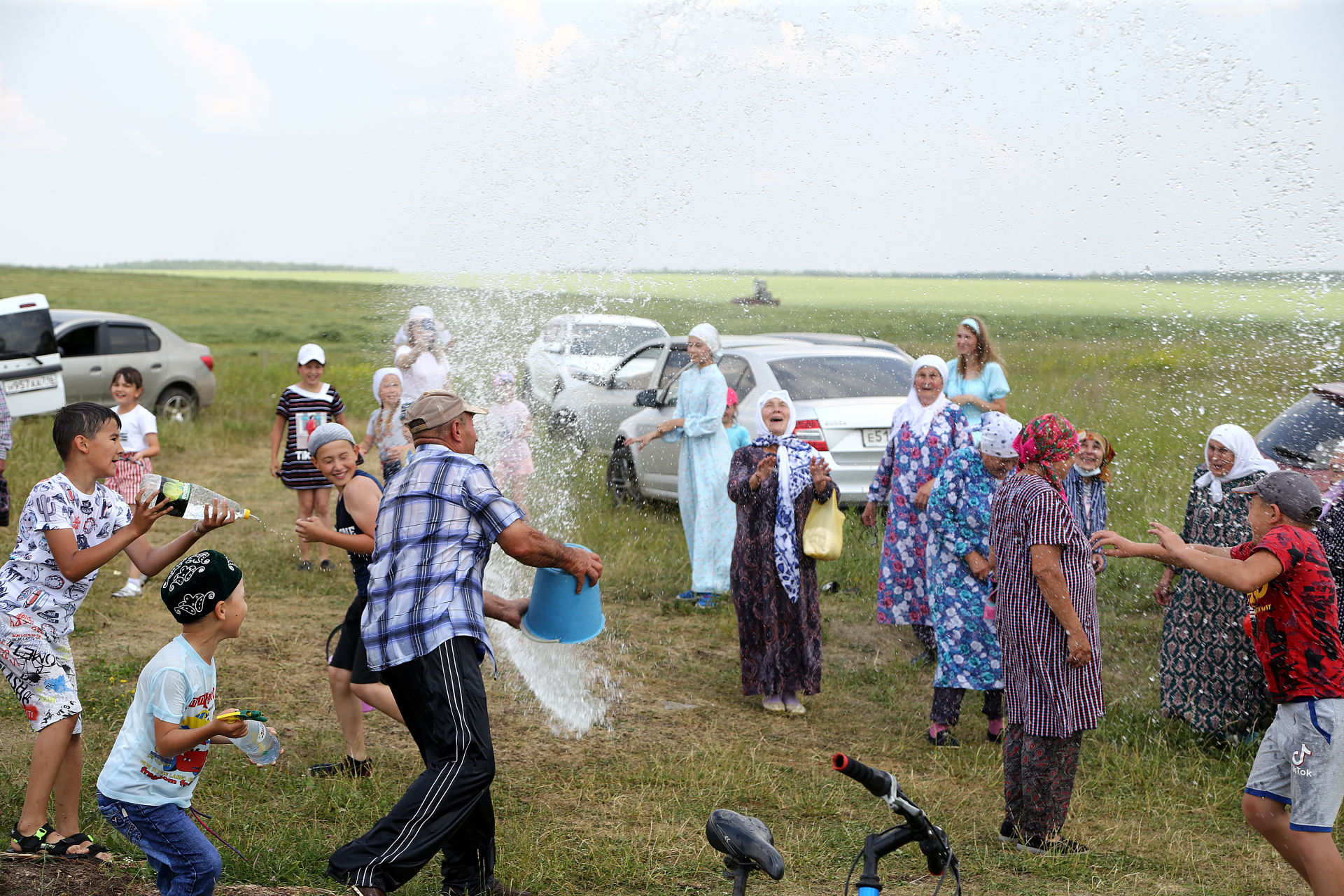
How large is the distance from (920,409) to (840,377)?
2.90 m

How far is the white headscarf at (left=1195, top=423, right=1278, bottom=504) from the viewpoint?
5383mm

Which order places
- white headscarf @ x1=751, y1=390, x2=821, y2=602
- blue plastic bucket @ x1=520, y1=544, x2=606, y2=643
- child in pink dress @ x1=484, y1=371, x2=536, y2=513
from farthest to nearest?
child in pink dress @ x1=484, y1=371, x2=536, y2=513
white headscarf @ x1=751, y1=390, x2=821, y2=602
blue plastic bucket @ x1=520, y1=544, x2=606, y2=643

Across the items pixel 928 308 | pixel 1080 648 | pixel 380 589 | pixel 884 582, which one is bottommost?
pixel 884 582

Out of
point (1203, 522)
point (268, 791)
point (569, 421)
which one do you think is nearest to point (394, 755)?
point (268, 791)

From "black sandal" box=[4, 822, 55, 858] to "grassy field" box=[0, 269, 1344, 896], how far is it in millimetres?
242

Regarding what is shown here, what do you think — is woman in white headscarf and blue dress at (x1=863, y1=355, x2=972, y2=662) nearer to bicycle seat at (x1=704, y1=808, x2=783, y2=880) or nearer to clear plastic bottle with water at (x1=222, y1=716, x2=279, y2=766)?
clear plastic bottle with water at (x1=222, y1=716, x2=279, y2=766)

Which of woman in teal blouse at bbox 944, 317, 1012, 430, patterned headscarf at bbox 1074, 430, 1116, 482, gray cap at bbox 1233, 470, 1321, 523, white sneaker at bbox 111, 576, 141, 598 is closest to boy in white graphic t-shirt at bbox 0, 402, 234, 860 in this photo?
gray cap at bbox 1233, 470, 1321, 523

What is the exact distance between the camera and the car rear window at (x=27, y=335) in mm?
11969

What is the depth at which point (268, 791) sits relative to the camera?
15.2ft

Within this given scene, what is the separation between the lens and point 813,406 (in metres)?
8.97

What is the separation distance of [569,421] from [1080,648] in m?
7.08

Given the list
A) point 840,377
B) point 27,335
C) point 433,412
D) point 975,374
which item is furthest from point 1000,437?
point 27,335

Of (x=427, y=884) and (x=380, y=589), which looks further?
(x=427, y=884)

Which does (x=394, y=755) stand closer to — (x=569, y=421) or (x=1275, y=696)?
(x=1275, y=696)
